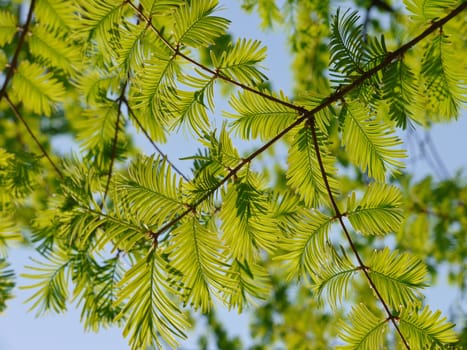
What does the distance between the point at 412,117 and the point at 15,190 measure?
37.4 inches

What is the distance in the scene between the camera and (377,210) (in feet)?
2.77

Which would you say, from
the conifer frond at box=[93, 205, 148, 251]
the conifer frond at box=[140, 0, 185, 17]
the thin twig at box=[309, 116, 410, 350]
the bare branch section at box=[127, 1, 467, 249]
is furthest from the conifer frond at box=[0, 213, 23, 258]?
the thin twig at box=[309, 116, 410, 350]

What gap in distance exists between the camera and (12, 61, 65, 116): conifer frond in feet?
4.19

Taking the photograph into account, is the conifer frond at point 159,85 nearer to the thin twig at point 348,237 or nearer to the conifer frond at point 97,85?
the thin twig at point 348,237

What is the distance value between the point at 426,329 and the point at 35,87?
3.76ft

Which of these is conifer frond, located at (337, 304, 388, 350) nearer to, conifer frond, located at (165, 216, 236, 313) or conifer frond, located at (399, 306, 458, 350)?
conifer frond, located at (399, 306, 458, 350)

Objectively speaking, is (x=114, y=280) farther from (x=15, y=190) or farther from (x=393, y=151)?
(x=393, y=151)

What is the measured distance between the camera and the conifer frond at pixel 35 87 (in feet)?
4.19

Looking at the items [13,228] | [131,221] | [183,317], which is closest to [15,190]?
[13,228]

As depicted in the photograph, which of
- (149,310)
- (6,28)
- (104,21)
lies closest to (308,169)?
(149,310)

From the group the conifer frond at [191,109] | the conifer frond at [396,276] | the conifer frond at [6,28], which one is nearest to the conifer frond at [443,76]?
the conifer frond at [396,276]

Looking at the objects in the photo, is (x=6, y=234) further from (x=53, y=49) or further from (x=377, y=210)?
(x=377, y=210)

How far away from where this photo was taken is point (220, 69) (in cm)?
79

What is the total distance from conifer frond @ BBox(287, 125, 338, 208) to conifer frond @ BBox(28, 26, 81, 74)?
786mm
